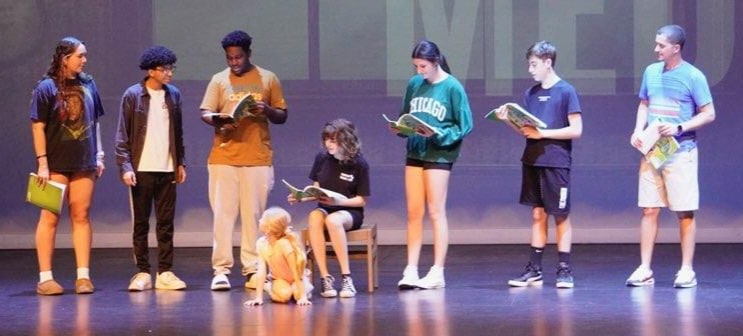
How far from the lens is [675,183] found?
694cm

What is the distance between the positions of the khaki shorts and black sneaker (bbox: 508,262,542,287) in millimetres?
719

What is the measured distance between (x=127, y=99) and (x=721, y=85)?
14.6ft

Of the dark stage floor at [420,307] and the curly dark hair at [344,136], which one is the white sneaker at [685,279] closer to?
the dark stage floor at [420,307]

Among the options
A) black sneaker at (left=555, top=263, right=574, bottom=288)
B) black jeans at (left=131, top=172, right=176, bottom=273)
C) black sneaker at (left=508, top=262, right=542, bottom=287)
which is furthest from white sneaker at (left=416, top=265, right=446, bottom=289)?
black jeans at (left=131, top=172, right=176, bottom=273)

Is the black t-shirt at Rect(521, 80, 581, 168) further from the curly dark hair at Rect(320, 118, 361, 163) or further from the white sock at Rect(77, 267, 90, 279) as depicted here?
A: the white sock at Rect(77, 267, 90, 279)

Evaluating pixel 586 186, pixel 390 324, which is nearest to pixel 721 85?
pixel 586 186

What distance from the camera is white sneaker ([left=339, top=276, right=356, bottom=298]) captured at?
673 cm

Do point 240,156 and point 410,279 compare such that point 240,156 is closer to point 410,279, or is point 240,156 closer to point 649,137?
point 410,279

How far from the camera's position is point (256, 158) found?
718cm

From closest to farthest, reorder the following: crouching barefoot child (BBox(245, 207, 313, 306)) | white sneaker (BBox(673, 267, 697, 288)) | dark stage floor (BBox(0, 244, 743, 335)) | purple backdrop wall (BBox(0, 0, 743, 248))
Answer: dark stage floor (BBox(0, 244, 743, 335)) < crouching barefoot child (BBox(245, 207, 313, 306)) < white sneaker (BBox(673, 267, 697, 288)) < purple backdrop wall (BBox(0, 0, 743, 248))

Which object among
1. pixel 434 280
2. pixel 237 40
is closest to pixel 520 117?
pixel 434 280

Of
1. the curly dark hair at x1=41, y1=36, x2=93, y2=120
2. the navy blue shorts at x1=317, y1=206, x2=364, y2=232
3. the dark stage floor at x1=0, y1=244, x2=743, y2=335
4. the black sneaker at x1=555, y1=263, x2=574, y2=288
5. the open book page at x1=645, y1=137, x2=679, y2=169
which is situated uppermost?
the curly dark hair at x1=41, y1=36, x2=93, y2=120

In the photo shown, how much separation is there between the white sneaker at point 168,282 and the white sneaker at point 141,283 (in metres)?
0.05

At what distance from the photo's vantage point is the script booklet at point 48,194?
686 cm
